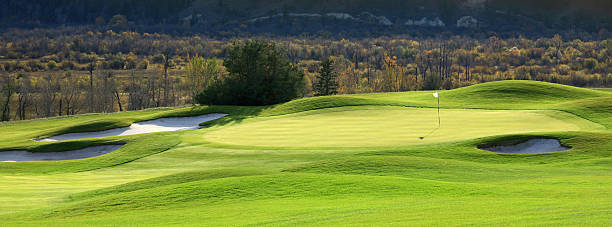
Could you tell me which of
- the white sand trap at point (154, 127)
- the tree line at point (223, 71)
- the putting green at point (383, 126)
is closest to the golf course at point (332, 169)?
the putting green at point (383, 126)

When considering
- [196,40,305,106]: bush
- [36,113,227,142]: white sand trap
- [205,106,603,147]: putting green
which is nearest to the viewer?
[205,106,603,147]: putting green

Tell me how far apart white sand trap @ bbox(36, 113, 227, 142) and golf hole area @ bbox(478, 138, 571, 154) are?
67.7ft

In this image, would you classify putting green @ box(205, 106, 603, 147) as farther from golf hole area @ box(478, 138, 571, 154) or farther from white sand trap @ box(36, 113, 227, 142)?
white sand trap @ box(36, 113, 227, 142)

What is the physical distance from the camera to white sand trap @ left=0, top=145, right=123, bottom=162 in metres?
32.4

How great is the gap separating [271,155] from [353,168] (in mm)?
6996

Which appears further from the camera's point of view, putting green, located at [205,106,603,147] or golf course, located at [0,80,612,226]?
putting green, located at [205,106,603,147]

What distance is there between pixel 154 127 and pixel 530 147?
23.9 meters

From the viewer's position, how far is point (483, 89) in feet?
165

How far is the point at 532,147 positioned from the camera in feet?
86.4

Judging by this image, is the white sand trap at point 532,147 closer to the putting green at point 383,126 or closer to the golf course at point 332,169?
the golf course at point 332,169

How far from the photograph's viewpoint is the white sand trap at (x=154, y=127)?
126ft

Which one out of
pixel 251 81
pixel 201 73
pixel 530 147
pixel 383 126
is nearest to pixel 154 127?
pixel 251 81

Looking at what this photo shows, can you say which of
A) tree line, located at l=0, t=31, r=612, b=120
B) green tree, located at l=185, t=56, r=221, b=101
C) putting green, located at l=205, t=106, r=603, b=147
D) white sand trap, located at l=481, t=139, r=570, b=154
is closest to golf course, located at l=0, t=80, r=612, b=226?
putting green, located at l=205, t=106, r=603, b=147

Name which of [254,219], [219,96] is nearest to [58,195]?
[254,219]
